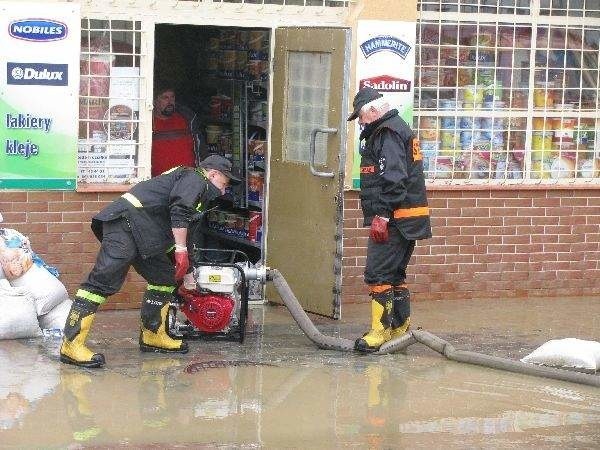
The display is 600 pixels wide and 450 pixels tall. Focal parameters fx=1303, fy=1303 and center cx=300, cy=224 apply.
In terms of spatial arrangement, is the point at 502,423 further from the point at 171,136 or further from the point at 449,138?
the point at 171,136

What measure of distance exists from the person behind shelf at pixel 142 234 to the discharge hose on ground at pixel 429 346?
3.58 ft

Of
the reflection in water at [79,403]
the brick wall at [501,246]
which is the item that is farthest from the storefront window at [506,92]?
the reflection in water at [79,403]

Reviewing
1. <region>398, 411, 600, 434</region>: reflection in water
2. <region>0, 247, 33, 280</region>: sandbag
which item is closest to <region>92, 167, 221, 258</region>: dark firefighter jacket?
<region>0, 247, 33, 280</region>: sandbag

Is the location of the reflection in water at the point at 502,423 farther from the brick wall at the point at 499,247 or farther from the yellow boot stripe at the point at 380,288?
the brick wall at the point at 499,247

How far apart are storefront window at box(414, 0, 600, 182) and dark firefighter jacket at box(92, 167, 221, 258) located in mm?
3112

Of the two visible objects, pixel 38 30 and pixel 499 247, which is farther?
pixel 499 247

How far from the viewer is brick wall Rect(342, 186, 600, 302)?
11.2m

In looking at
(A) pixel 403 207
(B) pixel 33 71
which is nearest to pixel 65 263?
(B) pixel 33 71

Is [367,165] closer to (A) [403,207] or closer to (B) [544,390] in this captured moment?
(A) [403,207]

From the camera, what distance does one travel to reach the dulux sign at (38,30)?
9719 millimetres

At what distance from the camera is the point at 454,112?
11266mm

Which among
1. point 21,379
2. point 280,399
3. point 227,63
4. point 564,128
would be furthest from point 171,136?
point 280,399

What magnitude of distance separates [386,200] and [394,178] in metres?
0.18

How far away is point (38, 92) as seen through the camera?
985 cm
